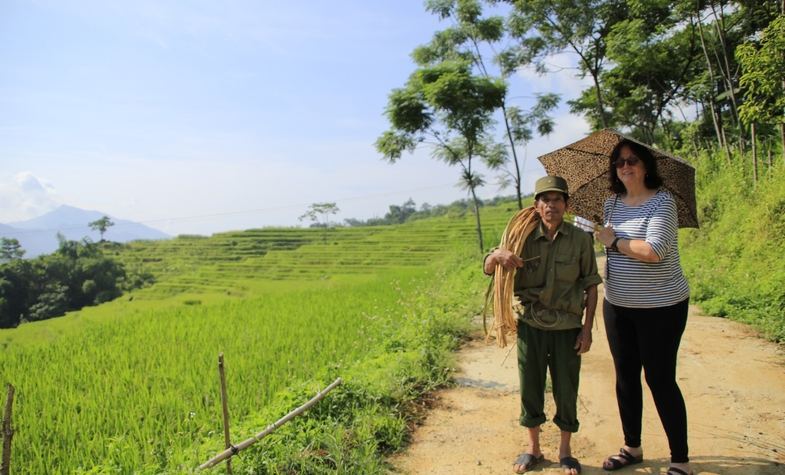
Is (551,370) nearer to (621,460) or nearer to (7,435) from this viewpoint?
(621,460)

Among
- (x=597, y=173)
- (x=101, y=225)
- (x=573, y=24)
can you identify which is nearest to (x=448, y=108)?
(x=573, y=24)

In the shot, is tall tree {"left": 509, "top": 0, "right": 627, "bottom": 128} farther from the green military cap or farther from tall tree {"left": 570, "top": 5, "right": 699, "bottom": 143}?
the green military cap

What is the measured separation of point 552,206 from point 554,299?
44 centimetres

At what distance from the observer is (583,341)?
2146mm

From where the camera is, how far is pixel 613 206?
2152 mm

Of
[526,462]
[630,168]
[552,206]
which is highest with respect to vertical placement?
[630,168]

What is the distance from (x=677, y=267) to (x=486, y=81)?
37.6ft

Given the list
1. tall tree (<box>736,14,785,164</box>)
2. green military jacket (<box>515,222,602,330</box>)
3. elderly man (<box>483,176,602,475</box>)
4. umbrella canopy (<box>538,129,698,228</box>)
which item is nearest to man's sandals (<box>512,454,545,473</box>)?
elderly man (<box>483,176,602,475</box>)

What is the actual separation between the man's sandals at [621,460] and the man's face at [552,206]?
1249 millimetres

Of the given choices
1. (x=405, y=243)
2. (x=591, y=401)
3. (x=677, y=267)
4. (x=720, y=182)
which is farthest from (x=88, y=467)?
(x=405, y=243)

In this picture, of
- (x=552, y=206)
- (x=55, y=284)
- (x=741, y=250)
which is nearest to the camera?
(x=552, y=206)

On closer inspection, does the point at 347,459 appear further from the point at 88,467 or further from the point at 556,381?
the point at 88,467

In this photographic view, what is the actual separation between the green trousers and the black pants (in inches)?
7.6

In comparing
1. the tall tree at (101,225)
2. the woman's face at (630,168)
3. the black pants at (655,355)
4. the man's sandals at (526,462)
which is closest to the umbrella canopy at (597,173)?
the woman's face at (630,168)
